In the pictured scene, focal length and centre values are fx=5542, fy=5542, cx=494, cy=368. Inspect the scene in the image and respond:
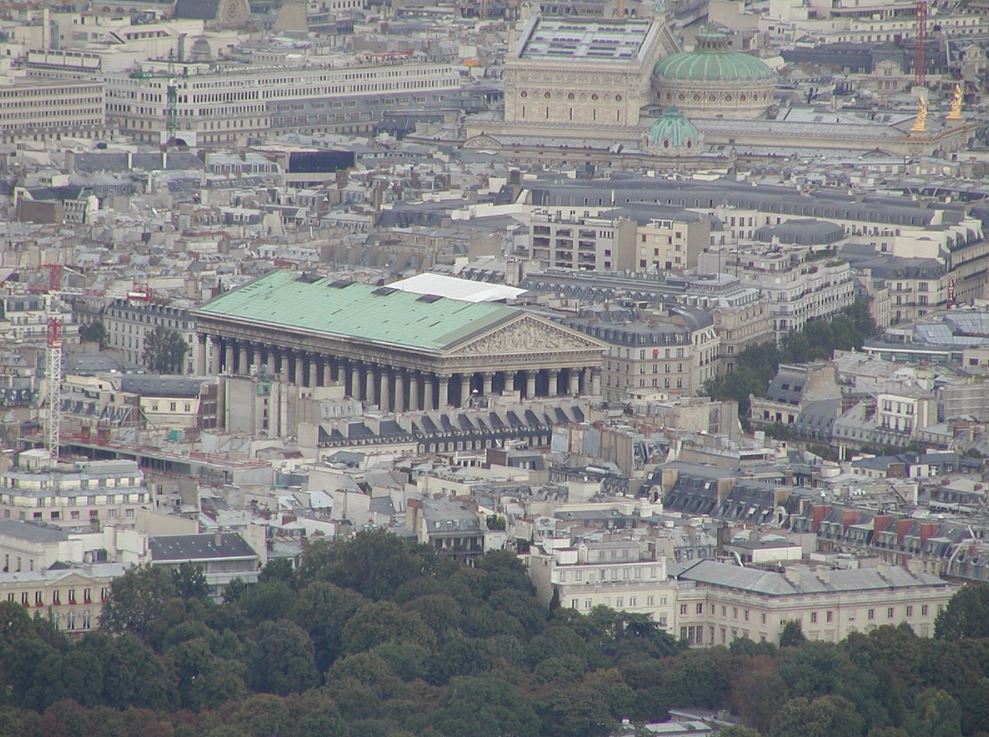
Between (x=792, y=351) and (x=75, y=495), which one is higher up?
(x=75, y=495)

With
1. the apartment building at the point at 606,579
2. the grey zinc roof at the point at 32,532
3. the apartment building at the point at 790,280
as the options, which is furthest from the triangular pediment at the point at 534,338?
the apartment building at the point at 606,579

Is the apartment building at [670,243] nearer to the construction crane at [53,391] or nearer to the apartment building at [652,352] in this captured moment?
the apartment building at [652,352]

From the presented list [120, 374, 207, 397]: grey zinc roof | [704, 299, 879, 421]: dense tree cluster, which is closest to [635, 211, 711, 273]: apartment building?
[704, 299, 879, 421]: dense tree cluster

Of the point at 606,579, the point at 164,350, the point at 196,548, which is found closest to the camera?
the point at 606,579

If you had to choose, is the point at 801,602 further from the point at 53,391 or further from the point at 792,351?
the point at 792,351

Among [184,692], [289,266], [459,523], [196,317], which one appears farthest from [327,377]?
[184,692]

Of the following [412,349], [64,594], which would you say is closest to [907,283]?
[412,349]
